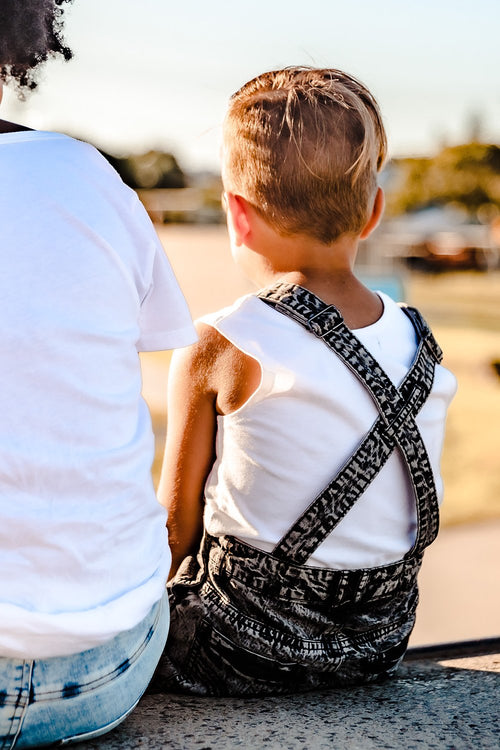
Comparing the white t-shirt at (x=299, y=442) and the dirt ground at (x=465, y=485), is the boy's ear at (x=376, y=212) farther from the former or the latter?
the dirt ground at (x=465, y=485)

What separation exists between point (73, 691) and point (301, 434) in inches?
21.3

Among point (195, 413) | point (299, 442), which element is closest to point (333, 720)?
point (299, 442)

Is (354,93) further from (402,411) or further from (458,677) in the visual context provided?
(458,677)

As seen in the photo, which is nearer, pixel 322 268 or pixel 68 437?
pixel 68 437

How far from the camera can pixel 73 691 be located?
1.19m

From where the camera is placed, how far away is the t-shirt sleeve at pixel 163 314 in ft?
4.22

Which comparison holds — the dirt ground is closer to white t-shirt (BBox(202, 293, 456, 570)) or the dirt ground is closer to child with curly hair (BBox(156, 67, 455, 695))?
child with curly hair (BBox(156, 67, 455, 695))

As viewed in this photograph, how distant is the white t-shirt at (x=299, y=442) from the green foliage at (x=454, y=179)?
123 feet

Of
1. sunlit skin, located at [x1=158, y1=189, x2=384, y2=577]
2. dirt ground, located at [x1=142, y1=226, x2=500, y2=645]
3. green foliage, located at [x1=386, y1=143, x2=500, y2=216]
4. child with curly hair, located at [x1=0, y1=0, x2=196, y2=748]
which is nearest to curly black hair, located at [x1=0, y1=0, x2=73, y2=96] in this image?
child with curly hair, located at [x1=0, y1=0, x2=196, y2=748]

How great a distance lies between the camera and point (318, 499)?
→ 147 centimetres

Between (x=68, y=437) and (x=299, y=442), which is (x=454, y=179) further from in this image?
(x=68, y=437)

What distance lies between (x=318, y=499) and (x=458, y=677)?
1.71 ft

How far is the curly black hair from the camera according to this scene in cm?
124

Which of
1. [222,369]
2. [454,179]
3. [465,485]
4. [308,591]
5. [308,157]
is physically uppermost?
[308,157]
